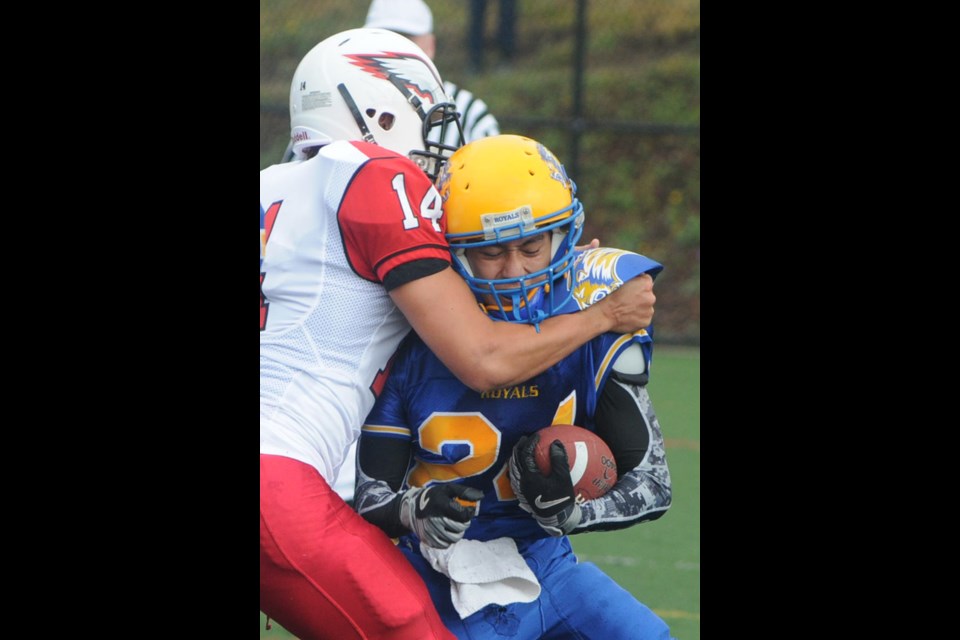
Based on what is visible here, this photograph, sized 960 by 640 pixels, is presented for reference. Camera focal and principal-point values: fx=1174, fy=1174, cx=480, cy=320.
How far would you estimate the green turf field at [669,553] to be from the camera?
14.3 ft

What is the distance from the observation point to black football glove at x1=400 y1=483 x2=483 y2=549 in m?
2.57

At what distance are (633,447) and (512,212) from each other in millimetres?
627

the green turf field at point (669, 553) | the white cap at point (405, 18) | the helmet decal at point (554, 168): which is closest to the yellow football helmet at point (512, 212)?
the helmet decal at point (554, 168)

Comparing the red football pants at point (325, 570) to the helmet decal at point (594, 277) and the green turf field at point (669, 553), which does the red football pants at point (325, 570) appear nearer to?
the helmet decal at point (594, 277)

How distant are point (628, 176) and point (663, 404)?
5029 millimetres

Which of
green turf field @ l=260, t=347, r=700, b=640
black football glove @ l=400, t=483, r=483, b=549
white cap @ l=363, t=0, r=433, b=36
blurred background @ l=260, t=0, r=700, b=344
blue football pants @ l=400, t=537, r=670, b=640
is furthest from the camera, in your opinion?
blurred background @ l=260, t=0, r=700, b=344

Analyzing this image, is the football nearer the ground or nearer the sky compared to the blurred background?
nearer the ground

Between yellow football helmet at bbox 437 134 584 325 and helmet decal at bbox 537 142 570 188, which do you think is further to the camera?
helmet decal at bbox 537 142 570 188

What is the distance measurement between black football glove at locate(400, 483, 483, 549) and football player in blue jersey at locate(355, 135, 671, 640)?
0.01 meters

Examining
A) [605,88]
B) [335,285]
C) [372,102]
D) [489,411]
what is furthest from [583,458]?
[605,88]

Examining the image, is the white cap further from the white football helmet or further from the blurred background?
the blurred background

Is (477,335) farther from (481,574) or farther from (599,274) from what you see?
(481,574)

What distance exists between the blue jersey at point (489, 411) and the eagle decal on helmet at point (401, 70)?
68cm

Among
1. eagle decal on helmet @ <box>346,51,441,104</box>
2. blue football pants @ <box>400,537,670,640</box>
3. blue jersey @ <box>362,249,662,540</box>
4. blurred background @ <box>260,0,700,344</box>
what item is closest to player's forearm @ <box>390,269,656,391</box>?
blue jersey @ <box>362,249,662,540</box>
